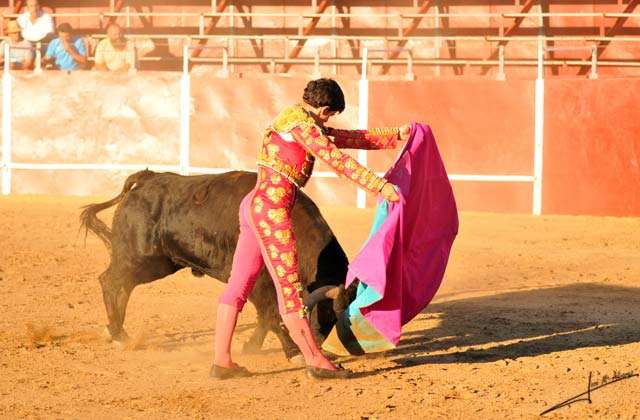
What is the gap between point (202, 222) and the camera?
5738 mm

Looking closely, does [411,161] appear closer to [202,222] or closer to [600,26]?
[202,222]

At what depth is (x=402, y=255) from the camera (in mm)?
5129

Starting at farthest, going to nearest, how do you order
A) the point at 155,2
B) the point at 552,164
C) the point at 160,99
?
the point at 155,2
the point at 160,99
the point at 552,164

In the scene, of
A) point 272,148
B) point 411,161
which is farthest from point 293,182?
point 411,161

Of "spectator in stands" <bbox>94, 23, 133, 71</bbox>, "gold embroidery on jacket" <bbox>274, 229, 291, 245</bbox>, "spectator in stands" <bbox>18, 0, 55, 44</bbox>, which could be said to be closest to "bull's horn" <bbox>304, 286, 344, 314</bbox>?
"gold embroidery on jacket" <bbox>274, 229, 291, 245</bbox>

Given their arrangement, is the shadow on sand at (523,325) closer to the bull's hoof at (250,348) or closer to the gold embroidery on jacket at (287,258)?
the bull's hoof at (250,348)

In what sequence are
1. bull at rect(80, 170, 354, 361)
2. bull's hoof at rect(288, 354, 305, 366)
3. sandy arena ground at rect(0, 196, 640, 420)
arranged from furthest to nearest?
bull at rect(80, 170, 354, 361)
bull's hoof at rect(288, 354, 305, 366)
sandy arena ground at rect(0, 196, 640, 420)

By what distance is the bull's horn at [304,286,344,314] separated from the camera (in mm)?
5129

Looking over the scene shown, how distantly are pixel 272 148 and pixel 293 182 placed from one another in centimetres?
17

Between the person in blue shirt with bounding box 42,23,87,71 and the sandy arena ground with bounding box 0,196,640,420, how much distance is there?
17.0ft

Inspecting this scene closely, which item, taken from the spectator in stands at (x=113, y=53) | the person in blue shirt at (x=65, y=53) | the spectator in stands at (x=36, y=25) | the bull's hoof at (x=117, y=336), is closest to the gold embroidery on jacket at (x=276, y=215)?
the bull's hoof at (x=117, y=336)

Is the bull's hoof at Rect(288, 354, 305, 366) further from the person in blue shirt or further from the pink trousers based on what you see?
the person in blue shirt

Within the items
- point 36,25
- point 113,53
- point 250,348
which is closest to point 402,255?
point 250,348

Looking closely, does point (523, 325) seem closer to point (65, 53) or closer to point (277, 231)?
point (277, 231)
